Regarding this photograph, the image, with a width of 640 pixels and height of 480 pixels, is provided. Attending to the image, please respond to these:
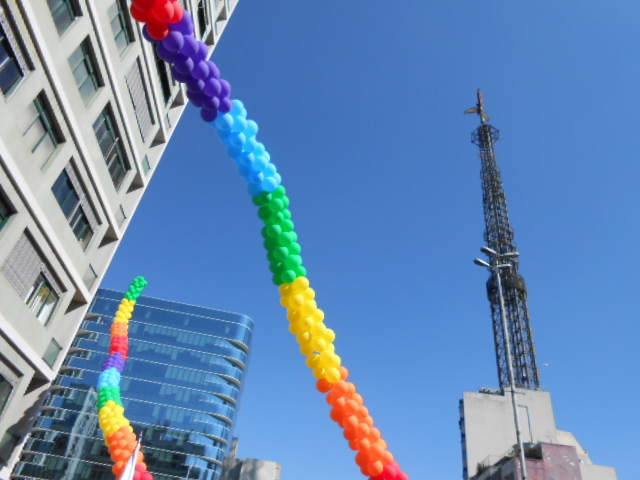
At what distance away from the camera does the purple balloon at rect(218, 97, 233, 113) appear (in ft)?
33.7

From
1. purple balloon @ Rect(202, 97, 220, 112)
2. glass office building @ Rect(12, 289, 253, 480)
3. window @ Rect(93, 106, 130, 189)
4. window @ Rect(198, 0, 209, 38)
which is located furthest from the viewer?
glass office building @ Rect(12, 289, 253, 480)

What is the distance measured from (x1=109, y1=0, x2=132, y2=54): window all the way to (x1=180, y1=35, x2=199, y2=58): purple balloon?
25.6ft

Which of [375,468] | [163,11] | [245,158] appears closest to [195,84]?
[163,11]

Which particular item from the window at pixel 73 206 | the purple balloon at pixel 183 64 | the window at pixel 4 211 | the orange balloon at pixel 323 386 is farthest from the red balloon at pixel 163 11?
the orange balloon at pixel 323 386

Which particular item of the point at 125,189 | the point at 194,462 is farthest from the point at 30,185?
the point at 194,462

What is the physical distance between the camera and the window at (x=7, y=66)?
37.4ft

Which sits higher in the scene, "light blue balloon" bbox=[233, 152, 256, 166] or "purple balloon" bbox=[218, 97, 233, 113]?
"purple balloon" bbox=[218, 97, 233, 113]

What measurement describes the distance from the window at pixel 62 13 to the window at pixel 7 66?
5.92 ft

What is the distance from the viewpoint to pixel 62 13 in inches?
523

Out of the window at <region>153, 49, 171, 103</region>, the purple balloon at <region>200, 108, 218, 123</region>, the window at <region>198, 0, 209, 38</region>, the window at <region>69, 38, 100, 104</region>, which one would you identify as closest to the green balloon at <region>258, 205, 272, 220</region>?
the purple balloon at <region>200, 108, 218, 123</region>

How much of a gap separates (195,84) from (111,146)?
830 centimetres

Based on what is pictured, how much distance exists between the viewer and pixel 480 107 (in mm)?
63219

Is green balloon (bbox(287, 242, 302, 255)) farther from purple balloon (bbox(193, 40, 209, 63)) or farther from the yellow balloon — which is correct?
purple balloon (bbox(193, 40, 209, 63))

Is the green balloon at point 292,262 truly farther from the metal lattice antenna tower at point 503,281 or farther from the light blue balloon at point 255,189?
the metal lattice antenna tower at point 503,281
